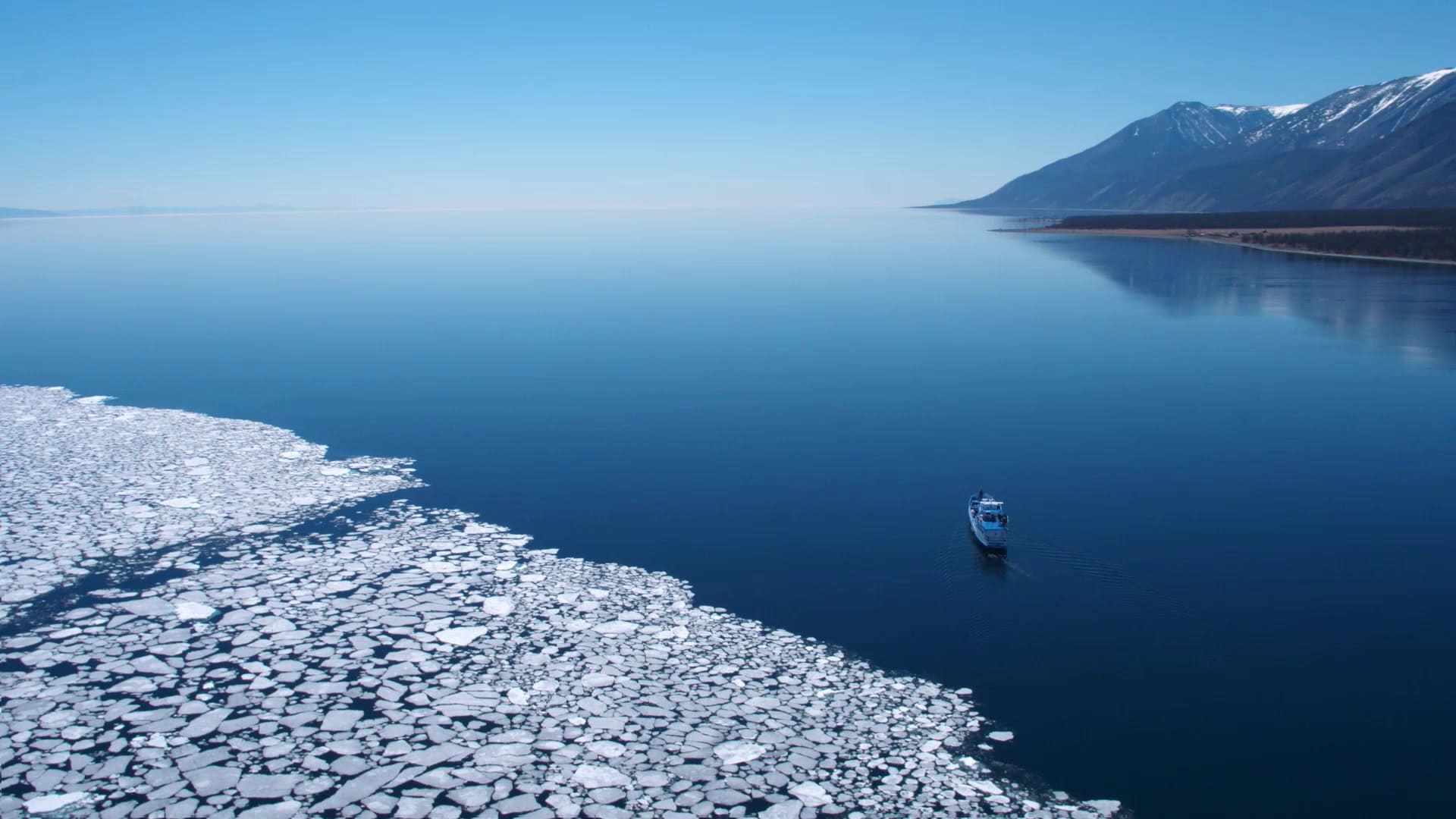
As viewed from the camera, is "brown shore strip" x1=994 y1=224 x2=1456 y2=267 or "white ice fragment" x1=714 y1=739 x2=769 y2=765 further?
"brown shore strip" x1=994 y1=224 x2=1456 y2=267

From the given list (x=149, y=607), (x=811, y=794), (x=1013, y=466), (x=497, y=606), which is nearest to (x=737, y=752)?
(x=811, y=794)

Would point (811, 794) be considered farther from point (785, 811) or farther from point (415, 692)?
point (415, 692)

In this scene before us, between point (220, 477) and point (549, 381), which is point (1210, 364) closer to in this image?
point (549, 381)

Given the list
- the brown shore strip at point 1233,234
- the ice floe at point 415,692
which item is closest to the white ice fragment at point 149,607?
the ice floe at point 415,692

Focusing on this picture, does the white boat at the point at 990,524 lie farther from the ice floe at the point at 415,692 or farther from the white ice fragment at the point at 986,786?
the white ice fragment at the point at 986,786

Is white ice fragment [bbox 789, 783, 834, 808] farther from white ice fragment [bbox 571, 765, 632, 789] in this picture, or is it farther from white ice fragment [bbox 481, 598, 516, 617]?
white ice fragment [bbox 481, 598, 516, 617]

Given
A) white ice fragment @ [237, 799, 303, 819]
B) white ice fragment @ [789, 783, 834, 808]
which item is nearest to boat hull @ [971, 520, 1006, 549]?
white ice fragment @ [789, 783, 834, 808]

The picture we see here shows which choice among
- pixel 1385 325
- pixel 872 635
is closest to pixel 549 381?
pixel 872 635
